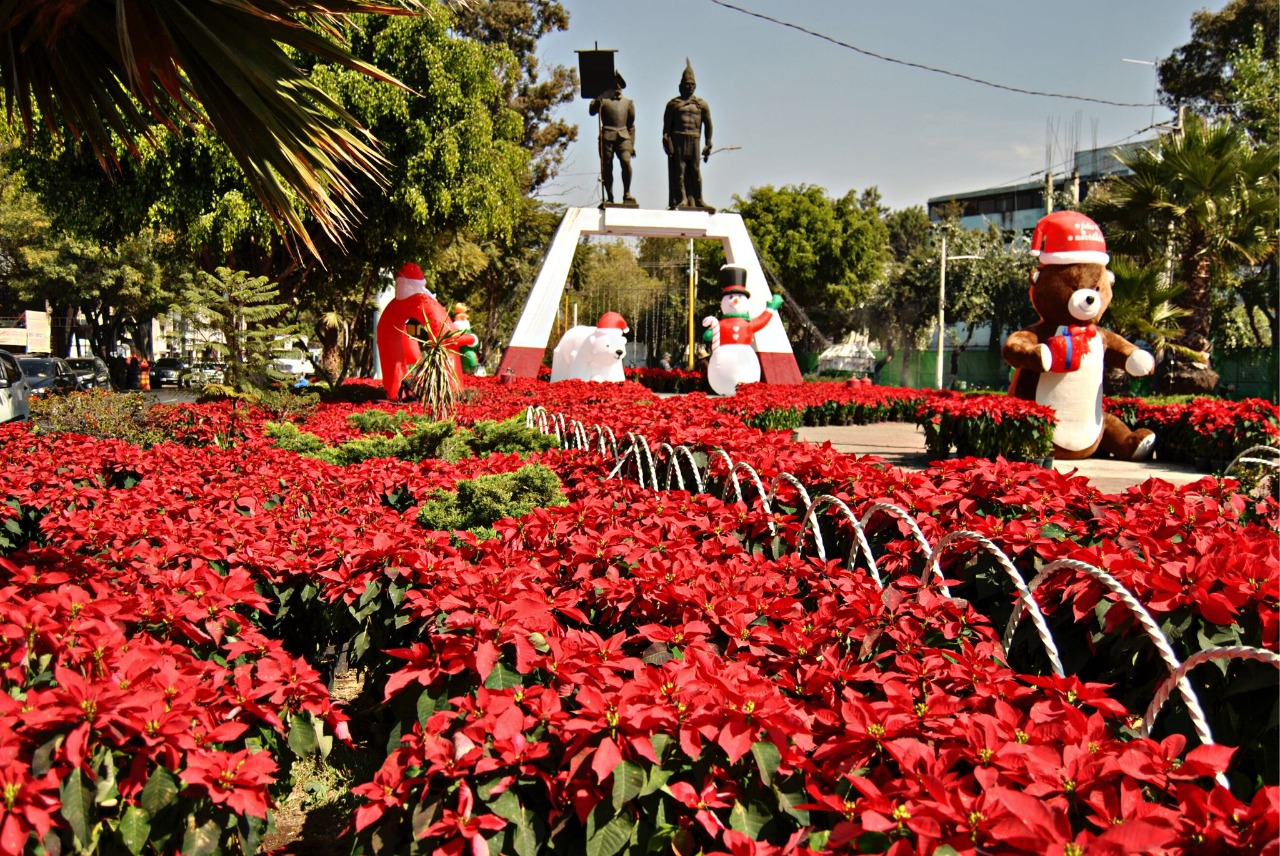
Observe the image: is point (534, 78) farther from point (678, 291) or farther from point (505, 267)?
point (678, 291)

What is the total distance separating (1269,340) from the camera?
1373 inches

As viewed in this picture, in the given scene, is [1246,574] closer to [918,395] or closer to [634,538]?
[634,538]

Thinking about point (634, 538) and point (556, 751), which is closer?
point (556, 751)

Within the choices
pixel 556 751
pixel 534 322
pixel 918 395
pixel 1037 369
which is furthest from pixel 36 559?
pixel 918 395

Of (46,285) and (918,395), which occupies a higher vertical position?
(46,285)

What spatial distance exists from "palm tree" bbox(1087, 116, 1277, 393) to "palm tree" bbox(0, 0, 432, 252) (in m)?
18.1

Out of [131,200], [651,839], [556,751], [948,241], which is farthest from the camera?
[948,241]

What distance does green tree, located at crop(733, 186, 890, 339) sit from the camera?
41.7 metres

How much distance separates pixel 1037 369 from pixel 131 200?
13528 millimetres

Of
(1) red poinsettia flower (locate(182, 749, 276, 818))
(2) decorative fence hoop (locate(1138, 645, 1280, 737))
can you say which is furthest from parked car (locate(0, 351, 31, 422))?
(2) decorative fence hoop (locate(1138, 645, 1280, 737))

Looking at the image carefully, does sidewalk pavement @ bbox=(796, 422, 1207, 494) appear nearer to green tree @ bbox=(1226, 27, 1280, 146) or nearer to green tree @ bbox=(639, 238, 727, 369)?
green tree @ bbox=(639, 238, 727, 369)

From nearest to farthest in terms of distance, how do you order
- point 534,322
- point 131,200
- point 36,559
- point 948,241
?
point 36,559
point 131,200
point 534,322
point 948,241

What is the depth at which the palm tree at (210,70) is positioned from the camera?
3039 mm

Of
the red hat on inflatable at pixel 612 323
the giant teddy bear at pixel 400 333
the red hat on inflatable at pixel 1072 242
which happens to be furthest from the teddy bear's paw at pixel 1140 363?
the red hat on inflatable at pixel 612 323
